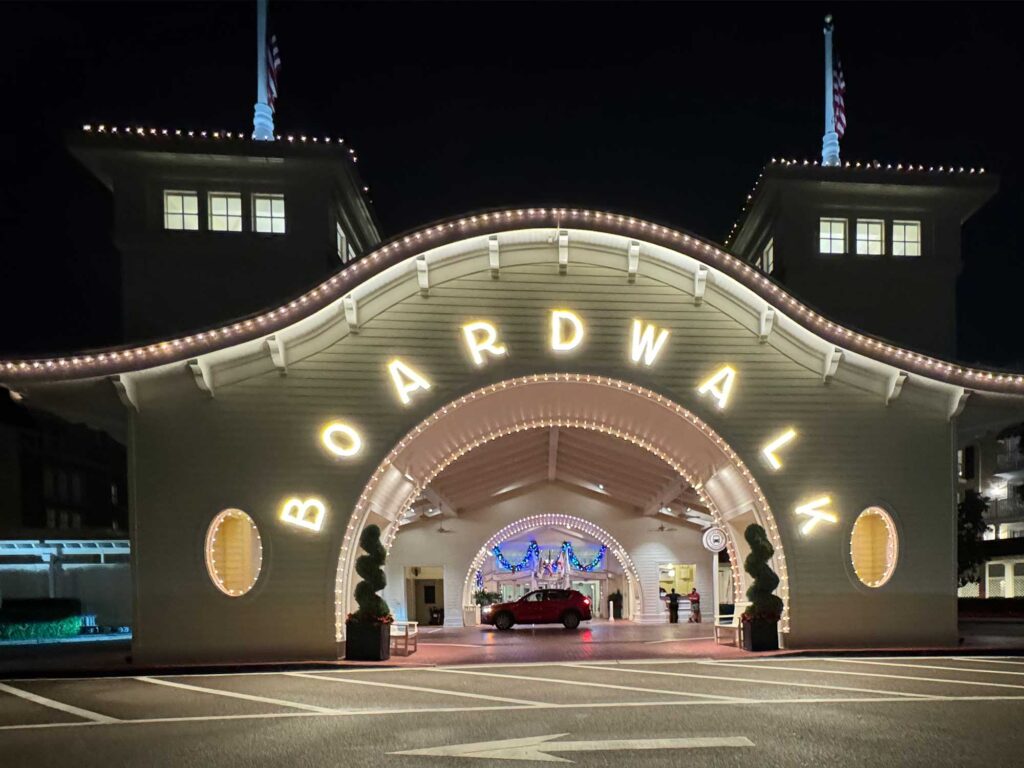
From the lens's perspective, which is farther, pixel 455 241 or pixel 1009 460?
pixel 1009 460

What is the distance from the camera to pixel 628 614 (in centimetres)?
2767

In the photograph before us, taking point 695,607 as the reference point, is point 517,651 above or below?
above

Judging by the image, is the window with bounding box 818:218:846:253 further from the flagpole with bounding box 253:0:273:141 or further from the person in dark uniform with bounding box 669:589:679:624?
the flagpole with bounding box 253:0:273:141

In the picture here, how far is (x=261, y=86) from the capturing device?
18.6m

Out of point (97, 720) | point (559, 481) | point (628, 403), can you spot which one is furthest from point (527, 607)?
point (97, 720)

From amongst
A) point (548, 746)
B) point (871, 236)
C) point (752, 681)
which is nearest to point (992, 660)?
point (752, 681)

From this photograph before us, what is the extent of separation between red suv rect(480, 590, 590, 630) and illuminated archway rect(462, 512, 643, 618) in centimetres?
192

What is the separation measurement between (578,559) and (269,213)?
17.7 meters

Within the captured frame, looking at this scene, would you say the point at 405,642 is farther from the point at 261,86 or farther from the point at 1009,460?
the point at 1009,460

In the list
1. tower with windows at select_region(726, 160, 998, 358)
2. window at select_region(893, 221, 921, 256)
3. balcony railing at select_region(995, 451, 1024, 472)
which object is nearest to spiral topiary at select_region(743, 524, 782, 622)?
tower with windows at select_region(726, 160, 998, 358)

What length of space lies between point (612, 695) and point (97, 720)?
6.54 m

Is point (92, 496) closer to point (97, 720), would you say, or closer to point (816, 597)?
point (97, 720)

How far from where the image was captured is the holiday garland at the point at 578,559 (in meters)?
28.7

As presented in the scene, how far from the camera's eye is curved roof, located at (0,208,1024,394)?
1299 cm
